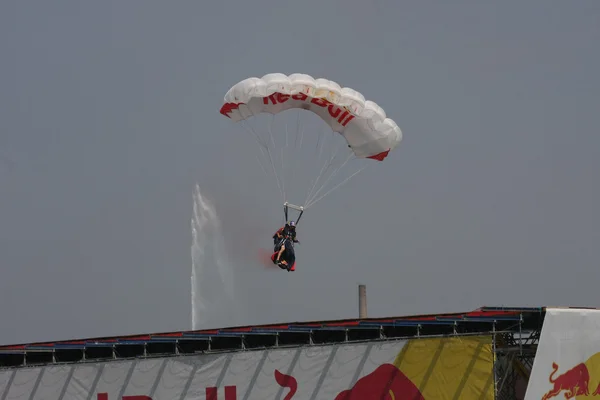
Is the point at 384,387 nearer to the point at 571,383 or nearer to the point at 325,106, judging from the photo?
the point at 571,383

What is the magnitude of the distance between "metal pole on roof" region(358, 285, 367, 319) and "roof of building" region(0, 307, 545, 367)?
8637 mm

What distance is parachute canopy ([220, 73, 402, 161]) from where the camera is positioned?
4109cm

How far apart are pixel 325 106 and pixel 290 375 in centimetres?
1071

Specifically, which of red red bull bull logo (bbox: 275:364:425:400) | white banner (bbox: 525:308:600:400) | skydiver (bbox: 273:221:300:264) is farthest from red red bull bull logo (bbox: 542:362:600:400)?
skydiver (bbox: 273:221:300:264)

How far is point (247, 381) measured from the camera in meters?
40.8

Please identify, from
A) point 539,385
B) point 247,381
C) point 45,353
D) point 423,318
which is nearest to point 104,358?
point 45,353

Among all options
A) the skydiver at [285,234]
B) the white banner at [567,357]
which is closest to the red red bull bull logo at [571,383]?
the white banner at [567,357]

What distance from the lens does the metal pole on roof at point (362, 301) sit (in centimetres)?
4870

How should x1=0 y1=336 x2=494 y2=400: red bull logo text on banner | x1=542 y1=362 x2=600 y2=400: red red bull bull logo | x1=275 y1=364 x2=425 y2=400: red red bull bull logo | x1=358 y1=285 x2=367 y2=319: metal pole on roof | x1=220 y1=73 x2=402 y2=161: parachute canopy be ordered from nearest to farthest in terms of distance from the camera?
1. x1=542 y1=362 x2=600 y2=400: red red bull bull logo
2. x1=0 y1=336 x2=494 y2=400: red bull logo text on banner
3. x1=275 y1=364 x2=425 y2=400: red red bull bull logo
4. x1=220 y1=73 x2=402 y2=161: parachute canopy
5. x1=358 y1=285 x2=367 y2=319: metal pole on roof

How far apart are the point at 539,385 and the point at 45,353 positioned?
21309mm

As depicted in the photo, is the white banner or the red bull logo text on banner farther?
the red bull logo text on banner

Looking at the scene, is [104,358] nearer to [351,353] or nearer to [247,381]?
[247,381]

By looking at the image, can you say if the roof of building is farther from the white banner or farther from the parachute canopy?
the parachute canopy

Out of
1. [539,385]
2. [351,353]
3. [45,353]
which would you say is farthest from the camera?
[45,353]
